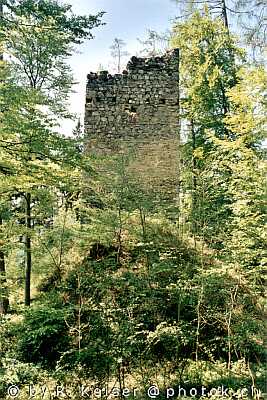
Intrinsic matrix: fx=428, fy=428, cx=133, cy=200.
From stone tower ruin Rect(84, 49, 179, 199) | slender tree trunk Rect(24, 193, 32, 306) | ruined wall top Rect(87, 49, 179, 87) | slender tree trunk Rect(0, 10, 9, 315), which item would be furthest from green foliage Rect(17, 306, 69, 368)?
ruined wall top Rect(87, 49, 179, 87)

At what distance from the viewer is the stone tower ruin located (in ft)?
28.2

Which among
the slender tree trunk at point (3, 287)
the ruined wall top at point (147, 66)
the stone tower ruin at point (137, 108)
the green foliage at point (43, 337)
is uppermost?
the ruined wall top at point (147, 66)

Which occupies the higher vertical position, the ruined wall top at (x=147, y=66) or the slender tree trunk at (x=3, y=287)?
the ruined wall top at (x=147, y=66)

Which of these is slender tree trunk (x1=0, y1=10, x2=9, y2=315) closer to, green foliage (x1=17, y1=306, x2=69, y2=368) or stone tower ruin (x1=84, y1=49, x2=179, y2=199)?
green foliage (x1=17, y1=306, x2=69, y2=368)

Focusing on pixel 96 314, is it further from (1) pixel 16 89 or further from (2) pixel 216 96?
(2) pixel 216 96

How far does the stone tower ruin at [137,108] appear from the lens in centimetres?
859

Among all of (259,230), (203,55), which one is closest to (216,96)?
(203,55)

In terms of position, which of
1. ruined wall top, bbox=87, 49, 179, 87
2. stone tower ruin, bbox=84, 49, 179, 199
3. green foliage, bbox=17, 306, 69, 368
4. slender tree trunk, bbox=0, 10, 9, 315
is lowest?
green foliage, bbox=17, 306, 69, 368

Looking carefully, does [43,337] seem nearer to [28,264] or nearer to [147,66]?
[28,264]

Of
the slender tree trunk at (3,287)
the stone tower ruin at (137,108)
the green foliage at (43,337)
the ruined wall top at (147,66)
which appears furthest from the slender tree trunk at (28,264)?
the ruined wall top at (147,66)

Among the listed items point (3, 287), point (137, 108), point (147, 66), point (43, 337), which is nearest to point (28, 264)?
point (43, 337)

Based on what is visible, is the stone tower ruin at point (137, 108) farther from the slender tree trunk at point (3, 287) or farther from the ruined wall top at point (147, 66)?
the slender tree trunk at point (3, 287)

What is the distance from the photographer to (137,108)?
8820 millimetres

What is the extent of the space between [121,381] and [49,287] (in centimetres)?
233
